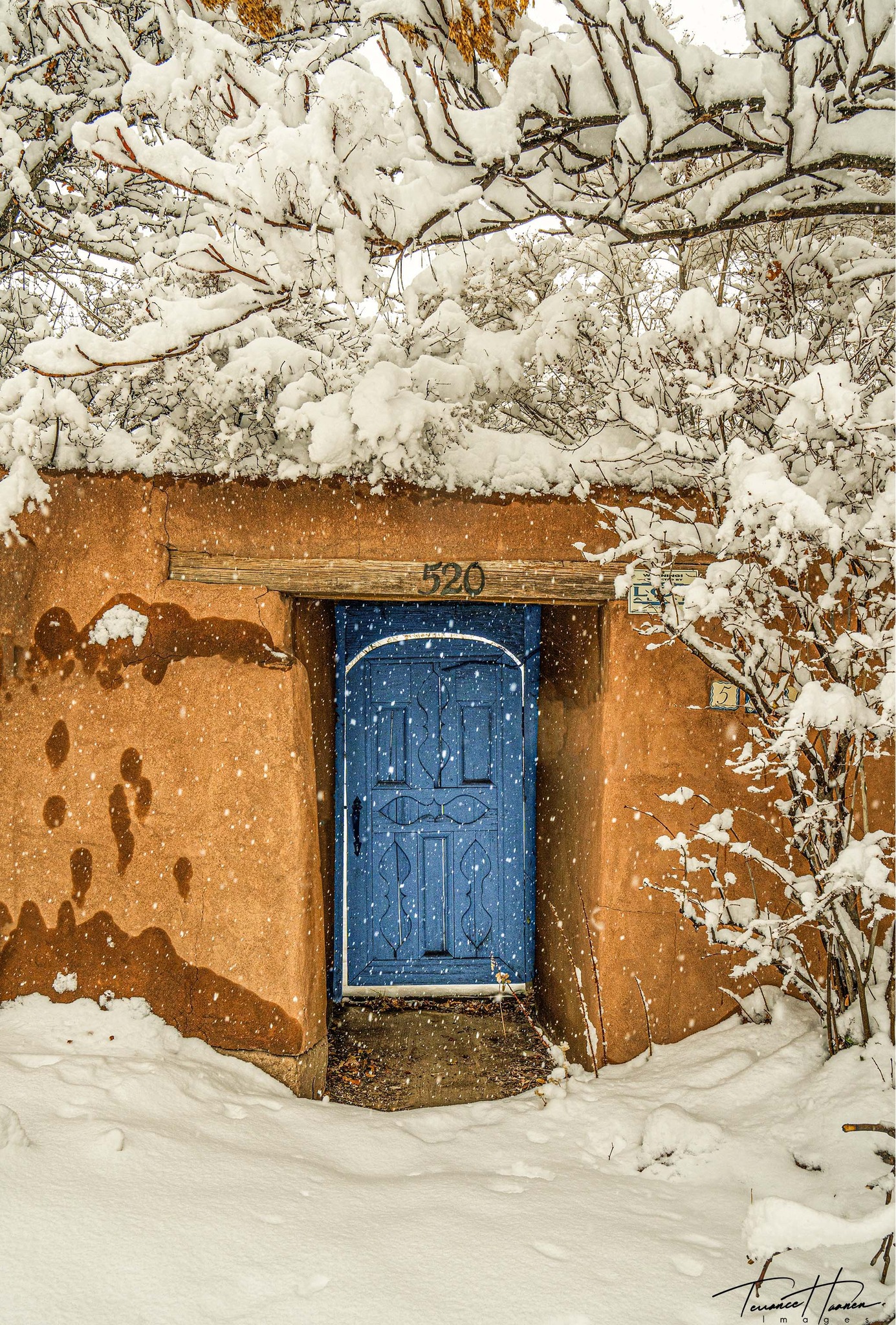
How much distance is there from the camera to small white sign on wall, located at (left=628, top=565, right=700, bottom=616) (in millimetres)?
3592

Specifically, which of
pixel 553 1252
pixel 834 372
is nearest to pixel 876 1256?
pixel 553 1252

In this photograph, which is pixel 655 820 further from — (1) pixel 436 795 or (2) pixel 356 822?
(2) pixel 356 822

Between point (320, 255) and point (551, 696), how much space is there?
315 centimetres

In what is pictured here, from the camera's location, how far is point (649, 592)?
364 centimetres

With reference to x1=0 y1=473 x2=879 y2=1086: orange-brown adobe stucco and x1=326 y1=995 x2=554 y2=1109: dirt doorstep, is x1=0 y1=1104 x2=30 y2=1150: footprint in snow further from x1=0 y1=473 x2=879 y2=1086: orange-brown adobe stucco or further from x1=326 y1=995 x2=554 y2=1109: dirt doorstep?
x1=326 y1=995 x2=554 y2=1109: dirt doorstep

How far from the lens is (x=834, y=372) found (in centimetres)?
211

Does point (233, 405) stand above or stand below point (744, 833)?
above

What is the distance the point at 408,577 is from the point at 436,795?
192cm

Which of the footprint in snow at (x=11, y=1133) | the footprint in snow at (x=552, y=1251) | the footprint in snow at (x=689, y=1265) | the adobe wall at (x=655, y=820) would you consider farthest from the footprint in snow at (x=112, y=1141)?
the adobe wall at (x=655, y=820)

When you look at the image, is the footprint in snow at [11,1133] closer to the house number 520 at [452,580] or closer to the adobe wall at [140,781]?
the adobe wall at [140,781]

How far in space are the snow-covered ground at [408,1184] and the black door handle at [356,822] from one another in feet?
5.64

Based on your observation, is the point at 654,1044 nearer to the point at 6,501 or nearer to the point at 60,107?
the point at 6,501

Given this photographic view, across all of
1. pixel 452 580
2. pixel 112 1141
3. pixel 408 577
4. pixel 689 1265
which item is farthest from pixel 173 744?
pixel 689 1265

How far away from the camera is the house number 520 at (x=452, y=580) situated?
362cm
